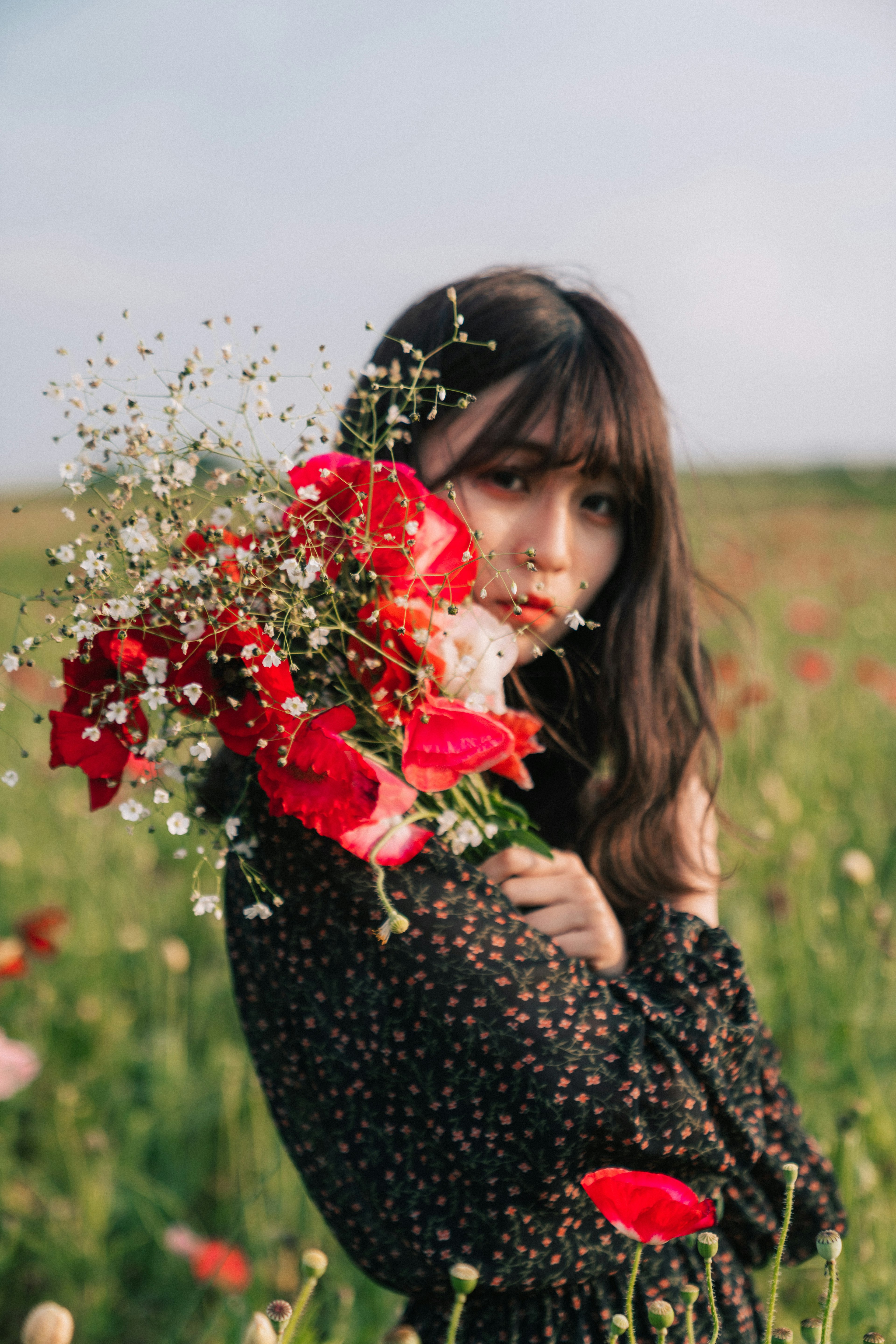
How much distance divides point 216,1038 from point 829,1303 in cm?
183

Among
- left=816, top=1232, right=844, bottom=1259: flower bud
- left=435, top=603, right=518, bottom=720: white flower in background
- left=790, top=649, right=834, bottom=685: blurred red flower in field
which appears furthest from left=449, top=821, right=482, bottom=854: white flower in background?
left=790, top=649, right=834, bottom=685: blurred red flower in field

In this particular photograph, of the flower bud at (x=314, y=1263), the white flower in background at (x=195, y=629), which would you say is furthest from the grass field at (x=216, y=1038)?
the flower bud at (x=314, y=1263)

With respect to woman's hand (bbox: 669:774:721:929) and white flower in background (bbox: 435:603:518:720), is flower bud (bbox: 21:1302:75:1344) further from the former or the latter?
woman's hand (bbox: 669:774:721:929)

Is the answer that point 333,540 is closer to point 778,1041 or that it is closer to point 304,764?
point 304,764

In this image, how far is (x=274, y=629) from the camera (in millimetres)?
758

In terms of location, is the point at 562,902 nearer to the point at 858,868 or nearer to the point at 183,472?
the point at 183,472

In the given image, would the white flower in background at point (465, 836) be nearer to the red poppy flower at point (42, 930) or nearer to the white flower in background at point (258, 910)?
the white flower in background at point (258, 910)

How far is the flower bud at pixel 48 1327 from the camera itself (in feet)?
2.33

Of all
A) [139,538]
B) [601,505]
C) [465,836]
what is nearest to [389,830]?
[465,836]

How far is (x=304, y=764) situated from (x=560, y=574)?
1.60 feet

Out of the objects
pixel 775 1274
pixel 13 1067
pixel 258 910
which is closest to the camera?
pixel 775 1274

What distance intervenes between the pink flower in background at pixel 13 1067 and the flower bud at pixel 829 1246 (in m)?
1.17

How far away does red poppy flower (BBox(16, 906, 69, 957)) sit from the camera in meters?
1.78

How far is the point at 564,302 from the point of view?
1.21 metres
